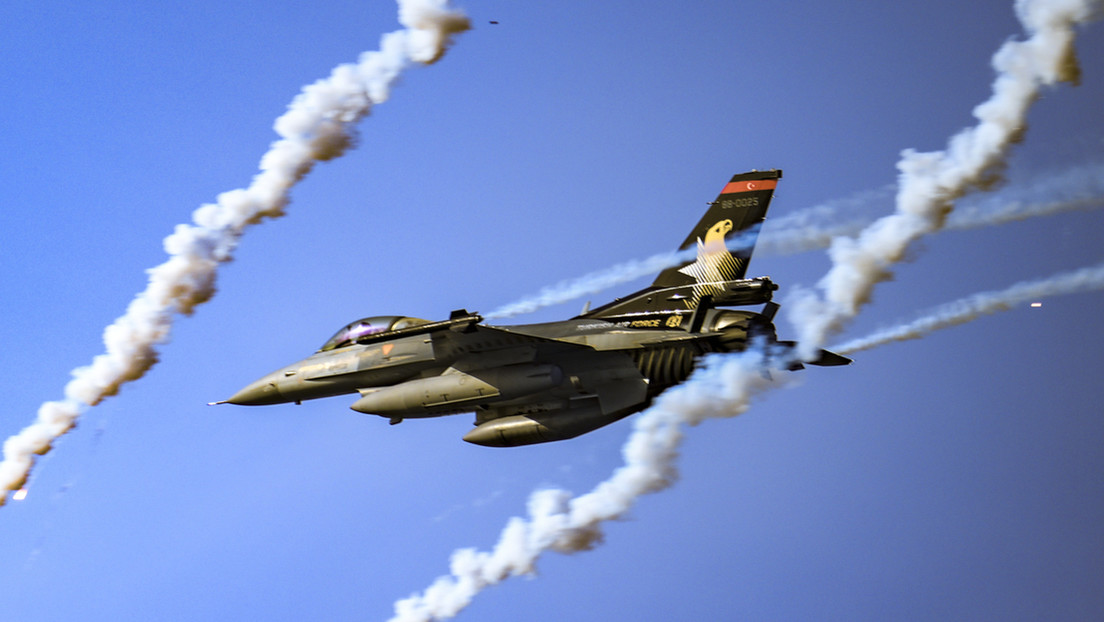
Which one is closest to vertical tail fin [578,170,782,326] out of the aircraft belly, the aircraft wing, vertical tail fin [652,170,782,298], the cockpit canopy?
vertical tail fin [652,170,782,298]

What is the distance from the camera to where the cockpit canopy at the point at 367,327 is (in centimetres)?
2242

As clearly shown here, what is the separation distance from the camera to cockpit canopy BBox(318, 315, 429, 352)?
22.4 meters

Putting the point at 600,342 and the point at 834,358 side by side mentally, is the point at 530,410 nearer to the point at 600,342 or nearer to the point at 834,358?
the point at 600,342

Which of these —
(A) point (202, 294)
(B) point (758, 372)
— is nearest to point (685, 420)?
(B) point (758, 372)

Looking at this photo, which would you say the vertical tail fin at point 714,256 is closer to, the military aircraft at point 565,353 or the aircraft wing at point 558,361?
the military aircraft at point 565,353

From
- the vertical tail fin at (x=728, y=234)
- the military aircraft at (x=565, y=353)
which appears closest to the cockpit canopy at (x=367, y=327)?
the military aircraft at (x=565, y=353)

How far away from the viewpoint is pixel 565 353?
872 inches

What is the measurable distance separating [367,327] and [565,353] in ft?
12.6

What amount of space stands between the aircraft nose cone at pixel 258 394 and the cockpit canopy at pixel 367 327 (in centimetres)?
119

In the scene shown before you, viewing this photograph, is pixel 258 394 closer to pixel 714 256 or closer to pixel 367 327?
pixel 367 327

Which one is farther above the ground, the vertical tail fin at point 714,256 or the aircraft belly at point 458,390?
the vertical tail fin at point 714,256

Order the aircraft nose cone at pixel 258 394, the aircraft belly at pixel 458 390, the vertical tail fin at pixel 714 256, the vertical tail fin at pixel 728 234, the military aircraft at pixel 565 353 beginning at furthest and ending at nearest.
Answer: the aircraft nose cone at pixel 258 394, the vertical tail fin at pixel 728 234, the vertical tail fin at pixel 714 256, the aircraft belly at pixel 458 390, the military aircraft at pixel 565 353

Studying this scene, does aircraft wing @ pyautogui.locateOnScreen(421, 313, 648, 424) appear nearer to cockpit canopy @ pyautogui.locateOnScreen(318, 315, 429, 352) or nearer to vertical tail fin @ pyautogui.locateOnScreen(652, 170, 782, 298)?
cockpit canopy @ pyautogui.locateOnScreen(318, 315, 429, 352)

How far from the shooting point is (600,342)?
Answer: 855 inches
